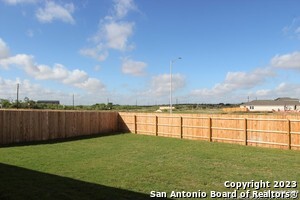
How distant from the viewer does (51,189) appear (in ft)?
24.3

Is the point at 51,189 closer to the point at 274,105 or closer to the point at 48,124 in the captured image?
the point at 48,124

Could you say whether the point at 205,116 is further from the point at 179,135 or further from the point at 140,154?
the point at 140,154

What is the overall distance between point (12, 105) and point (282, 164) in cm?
3577

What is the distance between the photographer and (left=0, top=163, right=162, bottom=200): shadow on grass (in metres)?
6.85

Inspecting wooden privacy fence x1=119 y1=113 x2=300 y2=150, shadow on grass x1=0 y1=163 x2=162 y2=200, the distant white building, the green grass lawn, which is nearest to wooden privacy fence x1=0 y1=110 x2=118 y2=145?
wooden privacy fence x1=119 y1=113 x2=300 y2=150

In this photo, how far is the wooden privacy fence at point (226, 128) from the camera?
15505mm

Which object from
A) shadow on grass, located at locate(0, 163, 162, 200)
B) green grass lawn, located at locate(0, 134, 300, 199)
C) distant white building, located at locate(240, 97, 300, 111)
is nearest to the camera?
shadow on grass, located at locate(0, 163, 162, 200)

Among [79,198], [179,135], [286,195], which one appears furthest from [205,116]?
[79,198]

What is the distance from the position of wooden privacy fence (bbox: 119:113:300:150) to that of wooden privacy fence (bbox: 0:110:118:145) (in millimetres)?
2348

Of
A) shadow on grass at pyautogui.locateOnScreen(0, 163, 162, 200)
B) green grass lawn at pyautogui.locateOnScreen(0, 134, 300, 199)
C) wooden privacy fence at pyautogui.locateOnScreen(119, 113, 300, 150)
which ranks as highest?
wooden privacy fence at pyautogui.locateOnScreen(119, 113, 300, 150)

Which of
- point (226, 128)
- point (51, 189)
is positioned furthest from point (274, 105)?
point (51, 189)

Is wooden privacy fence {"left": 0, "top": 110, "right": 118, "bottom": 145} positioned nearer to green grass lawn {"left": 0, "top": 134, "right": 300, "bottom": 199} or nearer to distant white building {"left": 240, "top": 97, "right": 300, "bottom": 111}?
green grass lawn {"left": 0, "top": 134, "right": 300, "bottom": 199}

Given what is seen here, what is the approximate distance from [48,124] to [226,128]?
1073 centimetres

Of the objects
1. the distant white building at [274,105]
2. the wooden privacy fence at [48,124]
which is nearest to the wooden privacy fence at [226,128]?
the wooden privacy fence at [48,124]
